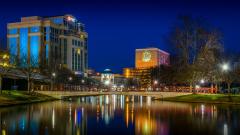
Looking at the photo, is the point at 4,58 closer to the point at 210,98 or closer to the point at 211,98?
the point at 210,98

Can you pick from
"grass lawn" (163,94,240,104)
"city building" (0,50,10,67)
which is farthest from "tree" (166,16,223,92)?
"city building" (0,50,10,67)

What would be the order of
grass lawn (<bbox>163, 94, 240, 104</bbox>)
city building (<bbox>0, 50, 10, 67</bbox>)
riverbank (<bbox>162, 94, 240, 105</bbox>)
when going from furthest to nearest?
city building (<bbox>0, 50, 10, 67</bbox>)
grass lawn (<bbox>163, 94, 240, 104</bbox>)
riverbank (<bbox>162, 94, 240, 105</bbox>)

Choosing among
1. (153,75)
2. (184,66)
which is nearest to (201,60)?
(184,66)

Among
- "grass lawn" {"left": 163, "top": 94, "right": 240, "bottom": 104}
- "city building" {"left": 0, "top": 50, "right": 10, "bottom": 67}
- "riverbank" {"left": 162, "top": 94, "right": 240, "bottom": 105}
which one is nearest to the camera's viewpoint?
"riverbank" {"left": 162, "top": 94, "right": 240, "bottom": 105}

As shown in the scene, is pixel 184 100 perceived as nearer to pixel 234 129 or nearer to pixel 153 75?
pixel 234 129

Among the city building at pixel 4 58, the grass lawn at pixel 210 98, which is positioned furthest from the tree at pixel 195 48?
the city building at pixel 4 58

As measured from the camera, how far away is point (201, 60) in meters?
81.2

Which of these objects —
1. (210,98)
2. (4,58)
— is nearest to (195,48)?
(210,98)

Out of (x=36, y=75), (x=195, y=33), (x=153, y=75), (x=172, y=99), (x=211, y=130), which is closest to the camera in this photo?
(x=211, y=130)

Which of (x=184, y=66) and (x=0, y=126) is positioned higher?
(x=184, y=66)

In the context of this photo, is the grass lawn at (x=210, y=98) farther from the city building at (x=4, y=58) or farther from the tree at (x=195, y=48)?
the city building at (x=4, y=58)

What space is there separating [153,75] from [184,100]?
76307 millimetres

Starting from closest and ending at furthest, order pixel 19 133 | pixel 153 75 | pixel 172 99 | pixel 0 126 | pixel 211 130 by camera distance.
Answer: pixel 19 133 < pixel 211 130 < pixel 0 126 < pixel 172 99 < pixel 153 75

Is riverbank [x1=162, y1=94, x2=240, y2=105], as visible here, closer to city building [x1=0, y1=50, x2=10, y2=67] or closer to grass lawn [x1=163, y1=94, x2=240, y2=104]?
grass lawn [x1=163, y1=94, x2=240, y2=104]
